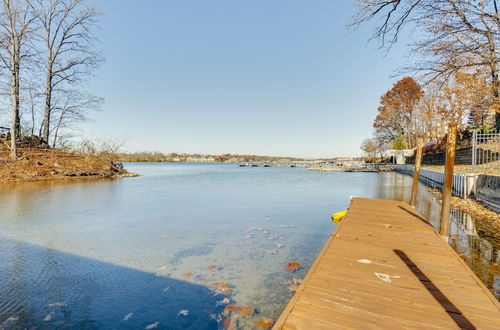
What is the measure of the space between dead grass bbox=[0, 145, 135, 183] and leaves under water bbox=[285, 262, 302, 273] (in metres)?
20.2

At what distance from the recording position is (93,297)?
344 centimetres

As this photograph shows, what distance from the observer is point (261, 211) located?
10289mm

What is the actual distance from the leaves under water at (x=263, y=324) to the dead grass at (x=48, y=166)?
20752mm

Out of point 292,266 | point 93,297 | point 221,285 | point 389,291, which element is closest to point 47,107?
point 93,297

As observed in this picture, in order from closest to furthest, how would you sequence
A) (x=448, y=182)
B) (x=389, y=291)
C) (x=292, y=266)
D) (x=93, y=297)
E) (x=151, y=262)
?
(x=389, y=291) → (x=93, y=297) → (x=292, y=266) → (x=151, y=262) → (x=448, y=182)

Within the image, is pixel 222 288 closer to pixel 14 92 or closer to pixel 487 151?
pixel 487 151

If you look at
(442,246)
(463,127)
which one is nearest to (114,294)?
(442,246)

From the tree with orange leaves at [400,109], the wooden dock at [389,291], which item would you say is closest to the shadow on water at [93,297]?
the wooden dock at [389,291]

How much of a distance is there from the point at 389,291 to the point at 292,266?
7.73 feet

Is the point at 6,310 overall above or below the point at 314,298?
below

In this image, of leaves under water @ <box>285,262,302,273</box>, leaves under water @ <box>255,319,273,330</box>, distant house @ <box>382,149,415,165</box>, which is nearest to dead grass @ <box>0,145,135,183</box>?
leaves under water @ <box>285,262,302,273</box>

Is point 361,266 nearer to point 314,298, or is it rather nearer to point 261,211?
point 314,298

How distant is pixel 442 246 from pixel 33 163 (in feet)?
81.5

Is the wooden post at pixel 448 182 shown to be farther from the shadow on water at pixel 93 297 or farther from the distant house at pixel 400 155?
the distant house at pixel 400 155
